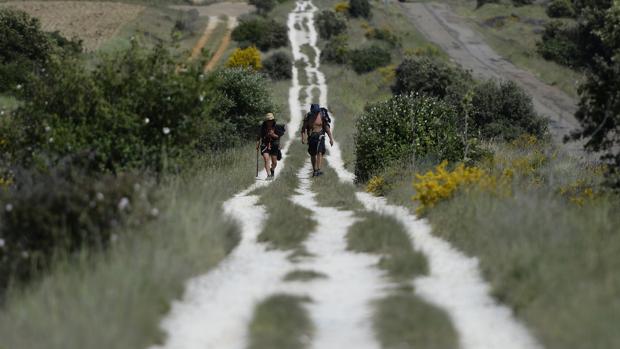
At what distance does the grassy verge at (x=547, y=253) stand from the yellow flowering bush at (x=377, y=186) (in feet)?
15.1

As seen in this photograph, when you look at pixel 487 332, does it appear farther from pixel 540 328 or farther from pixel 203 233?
pixel 203 233

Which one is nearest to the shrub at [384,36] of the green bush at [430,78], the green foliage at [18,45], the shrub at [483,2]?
the green bush at [430,78]

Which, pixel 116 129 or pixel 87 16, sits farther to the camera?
pixel 87 16

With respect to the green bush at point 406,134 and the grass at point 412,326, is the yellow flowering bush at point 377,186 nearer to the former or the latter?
the green bush at point 406,134

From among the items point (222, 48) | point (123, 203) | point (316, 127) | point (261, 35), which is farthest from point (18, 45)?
point (123, 203)

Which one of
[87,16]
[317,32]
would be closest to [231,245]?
[317,32]

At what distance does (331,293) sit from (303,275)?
63cm

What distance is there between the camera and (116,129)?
1202 centimetres

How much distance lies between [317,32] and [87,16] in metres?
27.5

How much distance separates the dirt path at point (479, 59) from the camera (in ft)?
150

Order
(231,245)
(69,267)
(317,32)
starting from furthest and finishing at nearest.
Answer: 1. (317,32)
2. (231,245)
3. (69,267)

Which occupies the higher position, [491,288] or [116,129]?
[116,129]

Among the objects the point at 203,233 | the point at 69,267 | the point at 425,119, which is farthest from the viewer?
the point at 425,119

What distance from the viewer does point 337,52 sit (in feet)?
213
